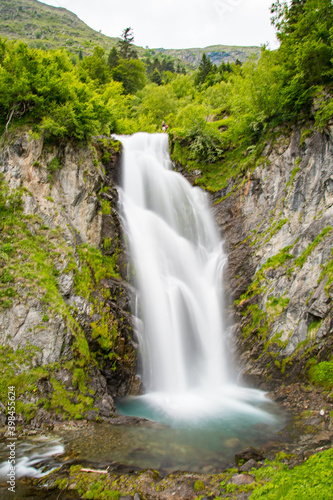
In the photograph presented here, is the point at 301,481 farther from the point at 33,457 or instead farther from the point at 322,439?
the point at 33,457

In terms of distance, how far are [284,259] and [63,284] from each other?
915 centimetres

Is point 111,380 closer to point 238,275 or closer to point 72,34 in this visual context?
point 238,275

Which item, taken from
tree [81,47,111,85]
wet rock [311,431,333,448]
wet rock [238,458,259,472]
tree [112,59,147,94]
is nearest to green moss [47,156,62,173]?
wet rock [238,458,259,472]

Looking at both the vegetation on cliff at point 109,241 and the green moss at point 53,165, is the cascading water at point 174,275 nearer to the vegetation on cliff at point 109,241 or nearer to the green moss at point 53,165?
the vegetation on cliff at point 109,241

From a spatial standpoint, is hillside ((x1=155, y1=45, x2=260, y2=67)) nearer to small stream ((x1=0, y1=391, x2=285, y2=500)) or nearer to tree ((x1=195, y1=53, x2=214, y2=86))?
tree ((x1=195, y1=53, x2=214, y2=86))

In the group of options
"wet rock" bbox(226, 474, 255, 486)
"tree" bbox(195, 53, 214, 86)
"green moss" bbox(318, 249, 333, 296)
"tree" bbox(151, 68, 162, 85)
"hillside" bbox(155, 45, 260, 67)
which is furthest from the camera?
"hillside" bbox(155, 45, 260, 67)

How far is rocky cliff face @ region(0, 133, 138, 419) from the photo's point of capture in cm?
858

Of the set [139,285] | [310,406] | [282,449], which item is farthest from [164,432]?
[139,285]

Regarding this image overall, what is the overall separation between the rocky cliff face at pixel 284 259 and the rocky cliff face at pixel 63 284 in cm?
537

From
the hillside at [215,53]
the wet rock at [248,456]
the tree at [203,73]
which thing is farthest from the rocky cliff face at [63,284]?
the hillside at [215,53]

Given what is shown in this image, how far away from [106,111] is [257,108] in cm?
889

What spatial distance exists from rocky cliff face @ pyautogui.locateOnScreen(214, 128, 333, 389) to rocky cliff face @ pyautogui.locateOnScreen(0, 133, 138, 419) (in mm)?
5373

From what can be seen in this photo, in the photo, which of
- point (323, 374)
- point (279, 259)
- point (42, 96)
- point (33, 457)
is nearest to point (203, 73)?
point (42, 96)

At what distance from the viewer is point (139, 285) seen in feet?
44.5
